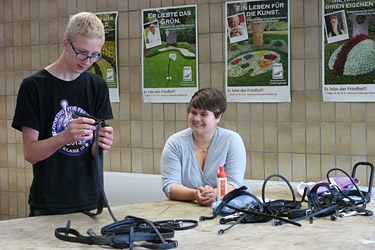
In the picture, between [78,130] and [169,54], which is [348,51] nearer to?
[169,54]

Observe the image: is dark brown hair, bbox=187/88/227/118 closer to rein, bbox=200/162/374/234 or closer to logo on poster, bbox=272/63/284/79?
rein, bbox=200/162/374/234

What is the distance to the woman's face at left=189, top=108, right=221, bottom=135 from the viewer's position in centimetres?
343

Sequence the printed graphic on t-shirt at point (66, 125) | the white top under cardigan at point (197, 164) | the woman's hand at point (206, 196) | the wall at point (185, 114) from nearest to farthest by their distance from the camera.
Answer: the printed graphic on t-shirt at point (66, 125) → the woman's hand at point (206, 196) → the white top under cardigan at point (197, 164) → the wall at point (185, 114)

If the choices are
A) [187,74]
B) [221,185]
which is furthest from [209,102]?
[187,74]

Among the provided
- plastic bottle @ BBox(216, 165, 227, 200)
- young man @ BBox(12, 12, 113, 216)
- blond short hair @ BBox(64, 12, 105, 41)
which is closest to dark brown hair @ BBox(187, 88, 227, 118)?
plastic bottle @ BBox(216, 165, 227, 200)

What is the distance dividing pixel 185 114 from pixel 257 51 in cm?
80

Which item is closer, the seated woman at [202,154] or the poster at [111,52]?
the seated woman at [202,154]

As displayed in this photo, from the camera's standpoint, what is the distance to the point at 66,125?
9.44 ft

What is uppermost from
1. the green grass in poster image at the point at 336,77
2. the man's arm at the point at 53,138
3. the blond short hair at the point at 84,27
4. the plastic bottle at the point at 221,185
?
the blond short hair at the point at 84,27

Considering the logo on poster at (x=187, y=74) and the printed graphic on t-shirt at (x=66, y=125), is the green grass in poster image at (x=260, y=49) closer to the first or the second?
the logo on poster at (x=187, y=74)

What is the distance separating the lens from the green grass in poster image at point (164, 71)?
478 cm

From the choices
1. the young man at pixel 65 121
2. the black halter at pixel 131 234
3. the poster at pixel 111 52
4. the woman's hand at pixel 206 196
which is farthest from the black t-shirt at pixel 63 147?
the poster at pixel 111 52

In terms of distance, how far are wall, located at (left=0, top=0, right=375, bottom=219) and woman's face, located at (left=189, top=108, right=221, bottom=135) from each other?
1.08m

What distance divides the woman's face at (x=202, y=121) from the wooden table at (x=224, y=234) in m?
0.67
